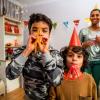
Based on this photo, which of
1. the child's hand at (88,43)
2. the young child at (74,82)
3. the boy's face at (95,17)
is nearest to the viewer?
the young child at (74,82)

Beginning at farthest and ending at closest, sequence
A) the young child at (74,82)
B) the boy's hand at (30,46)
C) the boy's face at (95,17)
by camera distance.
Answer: the boy's face at (95,17), the young child at (74,82), the boy's hand at (30,46)

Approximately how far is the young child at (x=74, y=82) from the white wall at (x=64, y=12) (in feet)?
8.22

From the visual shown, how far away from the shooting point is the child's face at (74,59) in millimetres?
1092

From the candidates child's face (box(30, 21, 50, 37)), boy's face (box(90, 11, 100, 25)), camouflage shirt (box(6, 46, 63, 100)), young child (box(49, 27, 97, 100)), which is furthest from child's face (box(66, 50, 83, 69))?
boy's face (box(90, 11, 100, 25))

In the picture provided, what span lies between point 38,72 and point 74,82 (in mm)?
236

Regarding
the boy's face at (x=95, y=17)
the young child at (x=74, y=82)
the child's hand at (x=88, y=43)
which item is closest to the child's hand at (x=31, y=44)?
the young child at (x=74, y=82)

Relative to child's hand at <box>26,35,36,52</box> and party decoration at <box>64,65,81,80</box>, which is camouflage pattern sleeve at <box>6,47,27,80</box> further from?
party decoration at <box>64,65,81,80</box>

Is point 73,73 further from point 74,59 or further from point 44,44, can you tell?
point 44,44

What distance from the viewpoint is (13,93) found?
3.27 m

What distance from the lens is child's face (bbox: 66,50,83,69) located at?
1092 mm

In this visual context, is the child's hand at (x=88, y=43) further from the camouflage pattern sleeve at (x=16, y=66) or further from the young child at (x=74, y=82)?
the camouflage pattern sleeve at (x=16, y=66)

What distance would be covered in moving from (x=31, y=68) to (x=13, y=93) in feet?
8.15

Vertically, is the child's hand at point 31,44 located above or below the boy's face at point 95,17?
below

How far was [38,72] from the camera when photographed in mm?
929
